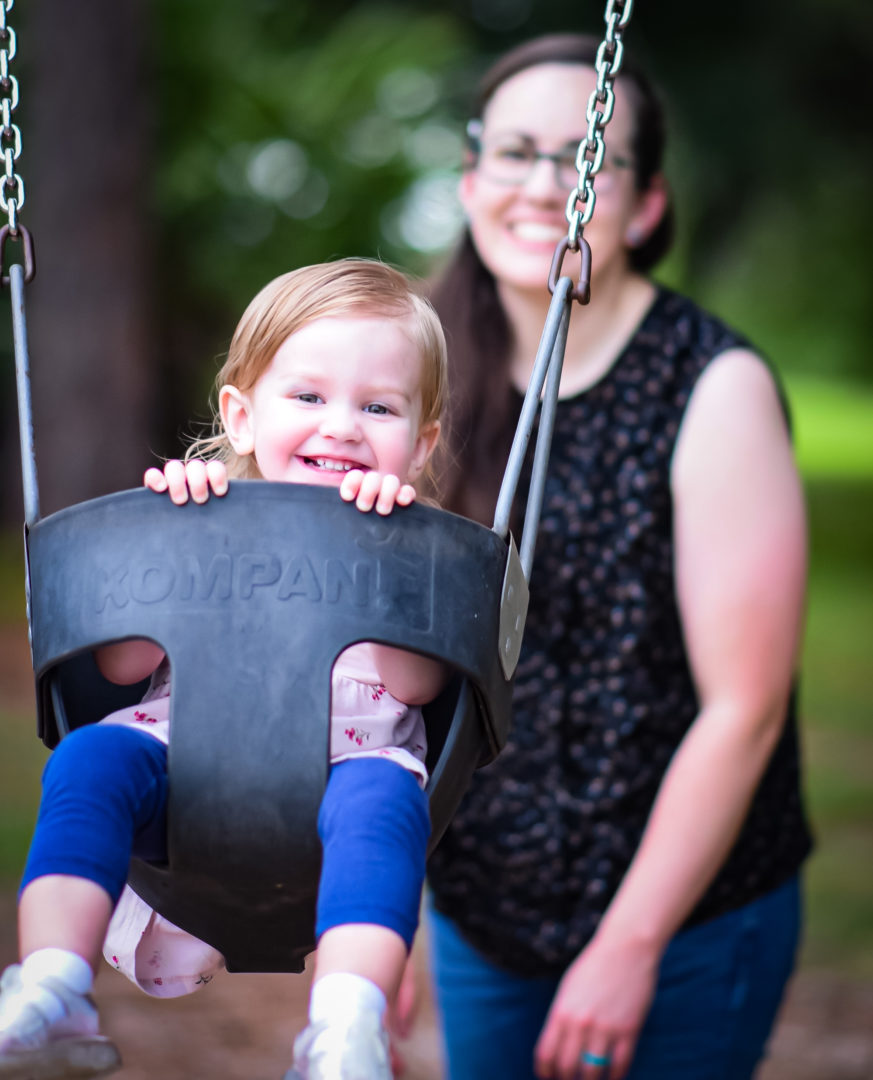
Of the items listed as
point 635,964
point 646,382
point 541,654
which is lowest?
point 635,964

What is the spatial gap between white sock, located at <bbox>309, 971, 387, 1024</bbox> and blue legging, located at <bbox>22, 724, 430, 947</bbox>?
1.8 inches

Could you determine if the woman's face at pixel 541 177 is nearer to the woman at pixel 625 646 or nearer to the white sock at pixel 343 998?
the woman at pixel 625 646

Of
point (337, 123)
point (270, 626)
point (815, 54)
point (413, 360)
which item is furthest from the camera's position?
point (815, 54)

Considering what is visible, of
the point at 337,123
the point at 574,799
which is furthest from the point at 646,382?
the point at 337,123

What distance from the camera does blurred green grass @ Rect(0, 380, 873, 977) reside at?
14.9ft

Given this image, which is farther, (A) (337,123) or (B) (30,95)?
(A) (337,123)


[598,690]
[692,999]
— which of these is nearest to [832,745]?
[692,999]

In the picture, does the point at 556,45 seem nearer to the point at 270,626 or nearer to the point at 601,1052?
the point at 270,626

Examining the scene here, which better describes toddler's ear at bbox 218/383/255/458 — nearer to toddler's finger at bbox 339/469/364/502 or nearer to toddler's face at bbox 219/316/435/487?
toddler's face at bbox 219/316/435/487

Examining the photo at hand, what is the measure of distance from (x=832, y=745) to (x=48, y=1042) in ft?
18.1

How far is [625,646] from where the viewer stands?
1991 mm

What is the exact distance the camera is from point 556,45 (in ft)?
6.79

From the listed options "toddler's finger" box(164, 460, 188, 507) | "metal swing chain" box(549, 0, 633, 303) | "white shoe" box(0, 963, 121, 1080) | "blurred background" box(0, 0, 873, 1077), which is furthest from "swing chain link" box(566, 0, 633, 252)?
"blurred background" box(0, 0, 873, 1077)

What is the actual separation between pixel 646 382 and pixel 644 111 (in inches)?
16.7
